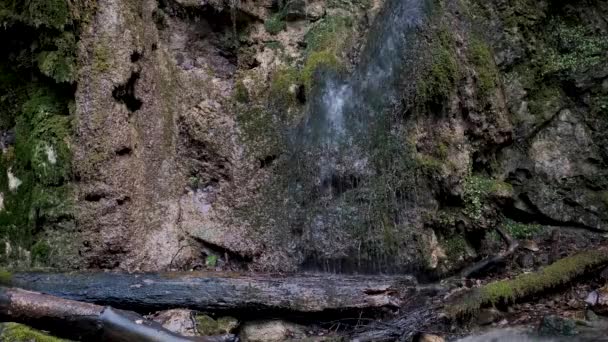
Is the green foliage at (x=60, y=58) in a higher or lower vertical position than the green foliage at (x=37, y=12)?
lower

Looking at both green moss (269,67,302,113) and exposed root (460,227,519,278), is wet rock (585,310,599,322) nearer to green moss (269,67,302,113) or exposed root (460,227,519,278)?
exposed root (460,227,519,278)

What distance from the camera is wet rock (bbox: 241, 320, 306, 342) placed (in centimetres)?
438

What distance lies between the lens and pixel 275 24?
6711 mm

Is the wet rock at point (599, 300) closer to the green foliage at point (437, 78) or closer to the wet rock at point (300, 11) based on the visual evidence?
A: the green foliage at point (437, 78)

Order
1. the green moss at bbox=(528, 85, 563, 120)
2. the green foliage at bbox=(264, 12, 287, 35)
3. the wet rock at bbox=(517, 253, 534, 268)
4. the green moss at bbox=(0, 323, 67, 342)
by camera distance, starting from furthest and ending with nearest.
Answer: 1. the green foliage at bbox=(264, 12, 287, 35)
2. the green moss at bbox=(528, 85, 563, 120)
3. the wet rock at bbox=(517, 253, 534, 268)
4. the green moss at bbox=(0, 323, 67, 342)

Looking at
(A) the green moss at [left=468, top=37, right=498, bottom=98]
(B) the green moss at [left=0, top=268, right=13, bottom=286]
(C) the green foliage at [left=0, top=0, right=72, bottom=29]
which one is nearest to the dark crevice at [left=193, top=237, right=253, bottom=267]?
(B) the green moss at [left=0, top=268, right=13, bottom=286]

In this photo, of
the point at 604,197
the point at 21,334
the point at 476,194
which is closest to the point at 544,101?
the point at 604,197

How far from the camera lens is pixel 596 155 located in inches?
240

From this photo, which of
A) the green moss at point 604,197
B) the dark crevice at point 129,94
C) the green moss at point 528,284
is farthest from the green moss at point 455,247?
the dark crevice at point 129,94

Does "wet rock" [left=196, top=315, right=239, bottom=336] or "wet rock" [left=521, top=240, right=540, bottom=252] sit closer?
"wet rock" [left=196, top=315, right=239, bottom=336]

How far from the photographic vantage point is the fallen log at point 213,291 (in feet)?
13.9

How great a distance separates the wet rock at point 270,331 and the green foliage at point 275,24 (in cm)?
372

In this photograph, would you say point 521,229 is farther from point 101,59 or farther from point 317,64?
point 101,59

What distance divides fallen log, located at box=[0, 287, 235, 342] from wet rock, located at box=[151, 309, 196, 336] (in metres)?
0.68
